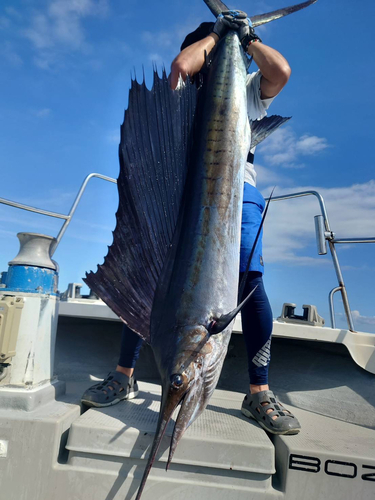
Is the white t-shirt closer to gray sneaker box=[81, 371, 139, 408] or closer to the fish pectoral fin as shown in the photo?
the fish pectoral fin

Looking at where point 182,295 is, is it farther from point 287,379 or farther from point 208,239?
point 287,379

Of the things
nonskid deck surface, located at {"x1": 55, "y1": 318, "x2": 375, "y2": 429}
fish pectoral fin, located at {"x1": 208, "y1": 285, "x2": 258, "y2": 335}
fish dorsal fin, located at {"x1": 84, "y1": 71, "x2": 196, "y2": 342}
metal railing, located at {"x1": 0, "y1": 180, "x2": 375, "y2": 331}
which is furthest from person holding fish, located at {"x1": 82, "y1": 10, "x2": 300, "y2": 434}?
metal railing, located at {"x1": 0, "y1": 180, "x2": 375, "y2": 331}

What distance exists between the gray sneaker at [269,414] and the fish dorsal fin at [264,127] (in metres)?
Result: 1.12

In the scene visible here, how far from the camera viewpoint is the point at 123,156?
5.04 feet

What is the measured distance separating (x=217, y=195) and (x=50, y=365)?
1031 mm

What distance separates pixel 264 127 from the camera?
1.70 metres

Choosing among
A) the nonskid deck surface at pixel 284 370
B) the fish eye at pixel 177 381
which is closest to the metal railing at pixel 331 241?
the nonskid deck surface at pixel 284 370

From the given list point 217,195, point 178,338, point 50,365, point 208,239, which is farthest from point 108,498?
point 217,195

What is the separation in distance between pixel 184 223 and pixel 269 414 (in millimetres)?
816

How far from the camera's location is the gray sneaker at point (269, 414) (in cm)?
135

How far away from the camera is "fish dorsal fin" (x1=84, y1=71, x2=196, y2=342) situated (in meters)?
1.46

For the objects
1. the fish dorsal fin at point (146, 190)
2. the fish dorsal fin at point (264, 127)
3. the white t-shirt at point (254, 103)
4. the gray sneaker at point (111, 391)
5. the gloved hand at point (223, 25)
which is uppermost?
the gloved hand at point (223, 25)

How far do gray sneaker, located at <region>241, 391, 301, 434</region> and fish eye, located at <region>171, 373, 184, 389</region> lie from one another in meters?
0.50

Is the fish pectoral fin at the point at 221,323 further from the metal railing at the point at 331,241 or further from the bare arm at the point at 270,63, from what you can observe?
the metal railing at the point at 331,241
